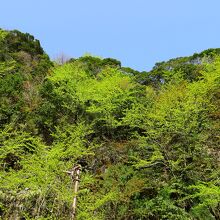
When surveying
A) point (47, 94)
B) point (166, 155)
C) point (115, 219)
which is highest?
point (47, 94)

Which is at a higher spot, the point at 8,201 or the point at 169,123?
the point at 169,123

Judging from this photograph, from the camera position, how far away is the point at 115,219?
1295 centimetres

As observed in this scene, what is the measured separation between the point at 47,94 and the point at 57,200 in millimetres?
9838

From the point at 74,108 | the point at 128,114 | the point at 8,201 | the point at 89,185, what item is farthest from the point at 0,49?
the point at 8,201

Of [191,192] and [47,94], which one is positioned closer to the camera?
[191,192]

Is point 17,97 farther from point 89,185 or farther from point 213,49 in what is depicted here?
point 213,49

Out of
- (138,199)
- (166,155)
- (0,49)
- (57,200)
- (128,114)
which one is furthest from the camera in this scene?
(0,49)

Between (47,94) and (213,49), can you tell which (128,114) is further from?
(213,49)

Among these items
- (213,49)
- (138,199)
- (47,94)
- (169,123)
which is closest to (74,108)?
(47,94)

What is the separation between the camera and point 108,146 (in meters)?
17.7

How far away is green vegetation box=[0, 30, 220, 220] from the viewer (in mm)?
11070

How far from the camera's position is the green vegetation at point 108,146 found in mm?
11070

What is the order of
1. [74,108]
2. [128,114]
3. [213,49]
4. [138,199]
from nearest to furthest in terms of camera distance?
[138,199] → [128,114] → [74,108] → [213,49]

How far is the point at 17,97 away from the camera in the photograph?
695 inches
